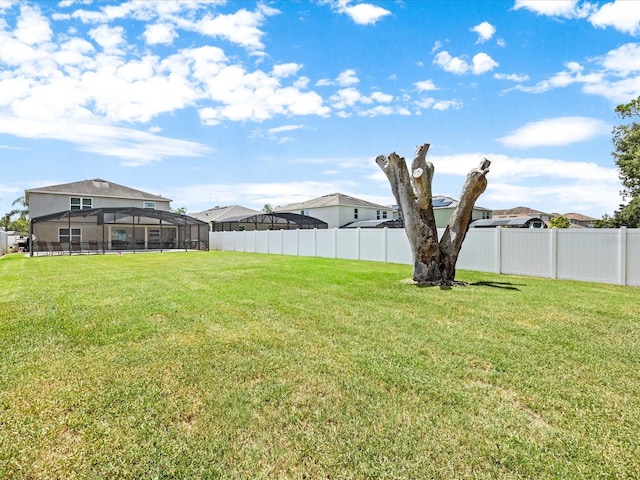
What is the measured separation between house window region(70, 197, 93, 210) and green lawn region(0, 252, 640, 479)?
93.5ft

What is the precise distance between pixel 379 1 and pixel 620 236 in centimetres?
886

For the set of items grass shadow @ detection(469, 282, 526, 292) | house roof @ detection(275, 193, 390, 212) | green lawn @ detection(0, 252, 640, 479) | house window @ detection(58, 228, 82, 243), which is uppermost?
house roof @ detection(275, 193, 390, 212)

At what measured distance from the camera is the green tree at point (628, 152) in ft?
72.6

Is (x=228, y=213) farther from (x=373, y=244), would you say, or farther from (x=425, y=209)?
(x=425, y=209)

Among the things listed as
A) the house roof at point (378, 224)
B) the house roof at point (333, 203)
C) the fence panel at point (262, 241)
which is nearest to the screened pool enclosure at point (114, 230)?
the fence panel at point (262, 241)

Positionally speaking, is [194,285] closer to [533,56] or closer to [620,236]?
[620,236]

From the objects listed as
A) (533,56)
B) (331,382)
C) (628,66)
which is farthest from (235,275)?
(628,66)

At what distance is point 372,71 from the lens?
13227 mm

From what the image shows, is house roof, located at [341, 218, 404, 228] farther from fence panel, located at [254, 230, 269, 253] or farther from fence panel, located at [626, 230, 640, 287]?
fence panel, located at [626, 230, 640, 287]

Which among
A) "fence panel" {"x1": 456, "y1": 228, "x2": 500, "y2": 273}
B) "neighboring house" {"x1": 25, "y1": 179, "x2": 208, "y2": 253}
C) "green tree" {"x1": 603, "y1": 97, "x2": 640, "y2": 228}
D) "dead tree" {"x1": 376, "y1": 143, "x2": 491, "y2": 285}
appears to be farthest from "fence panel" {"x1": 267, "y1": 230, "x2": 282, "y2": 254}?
"green tree" {"x1": 603, "y1": 97, "x2": 640, "y2": 228}

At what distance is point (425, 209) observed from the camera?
9.36m

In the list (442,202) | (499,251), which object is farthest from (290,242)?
(442,202)

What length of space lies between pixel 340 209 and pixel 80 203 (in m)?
A: 22.5

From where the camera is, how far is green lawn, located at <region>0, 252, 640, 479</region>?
2.22 metres
